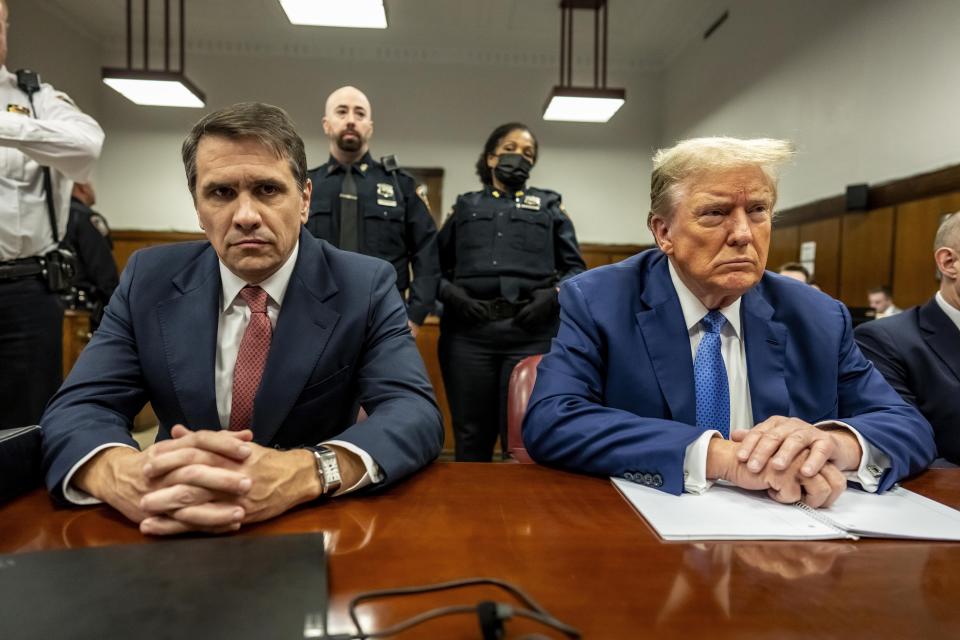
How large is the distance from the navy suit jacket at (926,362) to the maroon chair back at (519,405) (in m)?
1.24

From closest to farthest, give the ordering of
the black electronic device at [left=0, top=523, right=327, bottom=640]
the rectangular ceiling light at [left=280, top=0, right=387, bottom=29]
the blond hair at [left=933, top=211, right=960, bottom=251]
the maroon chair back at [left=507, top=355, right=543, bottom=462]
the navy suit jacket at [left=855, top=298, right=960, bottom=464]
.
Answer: the black electronic device at [left=0, top=523, right=327, bottom=640] → the maroon chair back at [left=507, top=355, right=543, bottom=462] → the navy suit jacket at [left=855, top=298, right=960, bottom=464] → the blond hair at [left=933, top=211, right=960, bottom=251] → the rectangular ceiling light at [left=280, top=0, right=387, bottom=29]

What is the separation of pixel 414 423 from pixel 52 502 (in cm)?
59

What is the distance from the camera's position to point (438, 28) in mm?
7301

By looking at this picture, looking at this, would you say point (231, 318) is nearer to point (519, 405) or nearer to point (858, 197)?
point (519, 405)

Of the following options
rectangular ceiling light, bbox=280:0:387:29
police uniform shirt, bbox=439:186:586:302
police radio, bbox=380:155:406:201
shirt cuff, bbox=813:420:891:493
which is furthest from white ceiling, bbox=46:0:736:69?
shirt cuff, bbox=813:420:891:493

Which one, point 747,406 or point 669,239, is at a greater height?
point 669,239

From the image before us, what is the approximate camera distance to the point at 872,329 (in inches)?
78.9

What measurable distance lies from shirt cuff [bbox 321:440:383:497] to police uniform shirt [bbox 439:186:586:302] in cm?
195

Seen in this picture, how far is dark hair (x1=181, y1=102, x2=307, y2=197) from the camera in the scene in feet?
4.19

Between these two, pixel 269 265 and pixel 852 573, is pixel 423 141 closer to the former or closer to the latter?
pixel 269 265

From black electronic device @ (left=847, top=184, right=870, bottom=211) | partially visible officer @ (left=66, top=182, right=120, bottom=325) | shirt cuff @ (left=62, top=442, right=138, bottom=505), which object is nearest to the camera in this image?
shirt cuff @ (left=62, top=442, right=138, bottom=505)

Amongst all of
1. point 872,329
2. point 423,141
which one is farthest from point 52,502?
point 423,141

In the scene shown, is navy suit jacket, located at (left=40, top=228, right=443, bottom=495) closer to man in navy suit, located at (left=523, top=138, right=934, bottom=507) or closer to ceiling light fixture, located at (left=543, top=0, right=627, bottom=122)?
man in navy suit, located at (left=523, top=138, right=934, bottom=507)

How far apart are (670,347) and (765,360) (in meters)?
0.21
